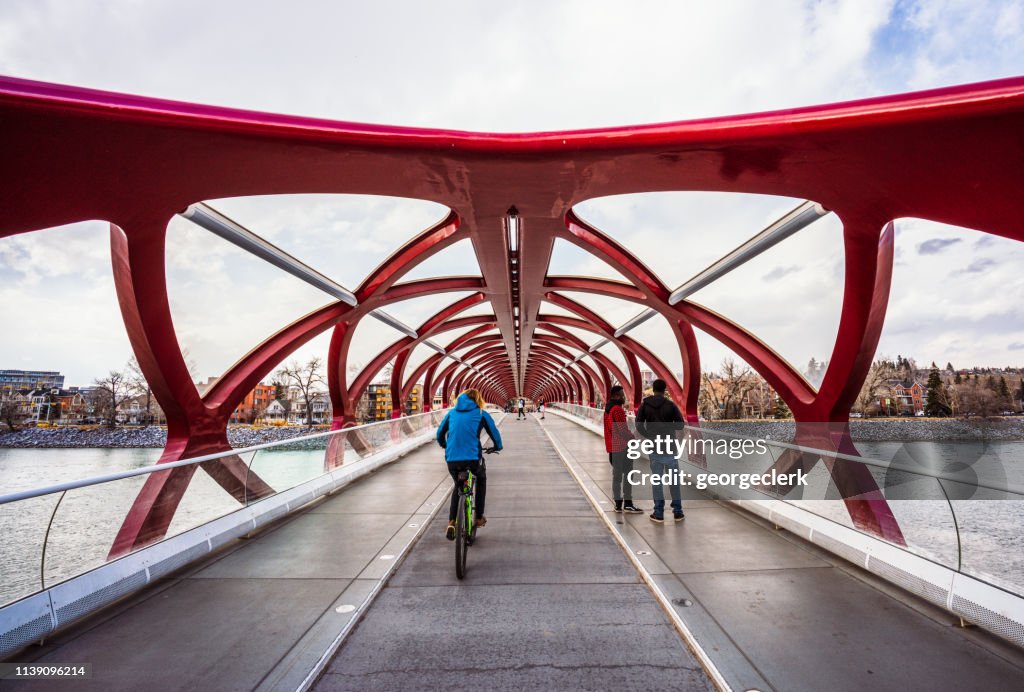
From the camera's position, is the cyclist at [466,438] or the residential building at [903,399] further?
the residential building at [903,399]

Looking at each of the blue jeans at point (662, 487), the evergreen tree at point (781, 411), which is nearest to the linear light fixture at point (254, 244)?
the blue jeans at point (662, 487)

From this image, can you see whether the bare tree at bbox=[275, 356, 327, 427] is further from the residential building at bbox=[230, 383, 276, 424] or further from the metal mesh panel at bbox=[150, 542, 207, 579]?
the residential building at bbox=[230, 383, 276, 424]

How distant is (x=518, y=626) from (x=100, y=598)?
306 cm

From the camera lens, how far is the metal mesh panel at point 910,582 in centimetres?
344

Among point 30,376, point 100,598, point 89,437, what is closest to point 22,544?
point 100,598

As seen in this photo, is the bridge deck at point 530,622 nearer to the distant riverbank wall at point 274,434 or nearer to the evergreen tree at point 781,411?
the distant riverbank wall at point 274,434

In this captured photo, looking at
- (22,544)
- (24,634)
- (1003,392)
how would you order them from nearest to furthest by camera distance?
(24,634) < (22,544) < (1003,392)

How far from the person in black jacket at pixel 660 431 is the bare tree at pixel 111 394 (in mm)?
39782

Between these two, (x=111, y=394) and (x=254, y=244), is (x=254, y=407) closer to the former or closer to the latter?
(x=111, y=394)

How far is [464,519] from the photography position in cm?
453

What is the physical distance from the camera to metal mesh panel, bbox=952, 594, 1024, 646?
9.54 ft

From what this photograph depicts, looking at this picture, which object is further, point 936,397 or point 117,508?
point 936,397

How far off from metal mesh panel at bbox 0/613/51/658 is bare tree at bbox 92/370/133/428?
38864 mm

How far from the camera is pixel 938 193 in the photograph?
19.0ft
